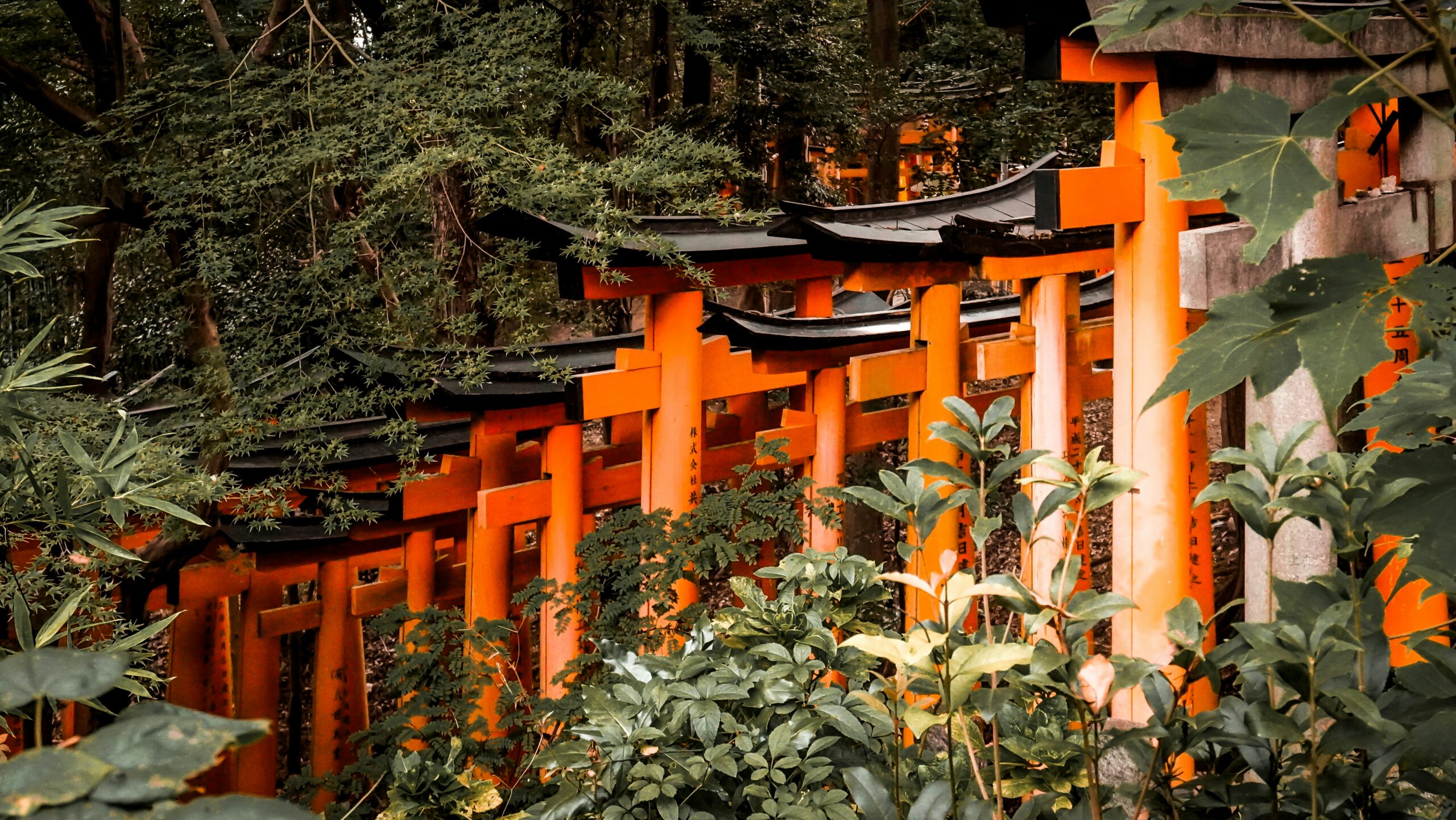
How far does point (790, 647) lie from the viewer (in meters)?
1.63

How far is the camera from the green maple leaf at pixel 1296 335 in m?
0.82

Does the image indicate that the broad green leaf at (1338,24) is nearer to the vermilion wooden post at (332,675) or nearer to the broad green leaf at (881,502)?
the broad green leaf at (881,502)

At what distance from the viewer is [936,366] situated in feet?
16.2

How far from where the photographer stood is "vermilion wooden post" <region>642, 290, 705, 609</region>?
4.70m

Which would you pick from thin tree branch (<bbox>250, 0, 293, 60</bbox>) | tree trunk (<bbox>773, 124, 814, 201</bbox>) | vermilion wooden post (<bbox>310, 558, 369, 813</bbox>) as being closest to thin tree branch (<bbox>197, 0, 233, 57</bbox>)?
thin tree branch (<bbox>250, 0, 293, 60</bbox>)

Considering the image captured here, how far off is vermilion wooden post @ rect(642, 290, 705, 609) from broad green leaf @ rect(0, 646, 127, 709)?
13.6 feet

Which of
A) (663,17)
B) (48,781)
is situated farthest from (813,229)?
(663,17)

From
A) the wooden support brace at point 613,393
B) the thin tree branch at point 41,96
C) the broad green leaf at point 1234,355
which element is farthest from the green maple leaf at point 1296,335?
the thin tree branch at point 41,96

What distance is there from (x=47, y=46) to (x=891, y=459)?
6640 millimetres

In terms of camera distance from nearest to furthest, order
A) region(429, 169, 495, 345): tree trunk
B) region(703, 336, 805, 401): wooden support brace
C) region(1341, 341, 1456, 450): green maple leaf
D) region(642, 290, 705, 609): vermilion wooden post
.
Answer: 1. region(1341, 341, 1456, 450): green maple leaf
2. region(429, 169, 495, 345): tree trunk
3. region(642, 290, 705, 609): vermilion wooden post
4. region(703, 336, 805, 401): wooden support brace

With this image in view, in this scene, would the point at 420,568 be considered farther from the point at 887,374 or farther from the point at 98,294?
the point at 887,374

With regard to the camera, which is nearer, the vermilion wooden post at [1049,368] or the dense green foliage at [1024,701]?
the dense green foliage at [1024,701]

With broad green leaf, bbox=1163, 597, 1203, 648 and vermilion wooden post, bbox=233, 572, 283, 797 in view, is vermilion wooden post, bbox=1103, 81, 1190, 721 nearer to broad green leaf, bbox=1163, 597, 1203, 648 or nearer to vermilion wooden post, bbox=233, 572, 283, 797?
broad green leaf, bbox=1163, 597, 1203, 648

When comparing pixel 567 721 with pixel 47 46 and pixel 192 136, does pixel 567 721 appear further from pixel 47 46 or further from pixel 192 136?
pixel 47 46
